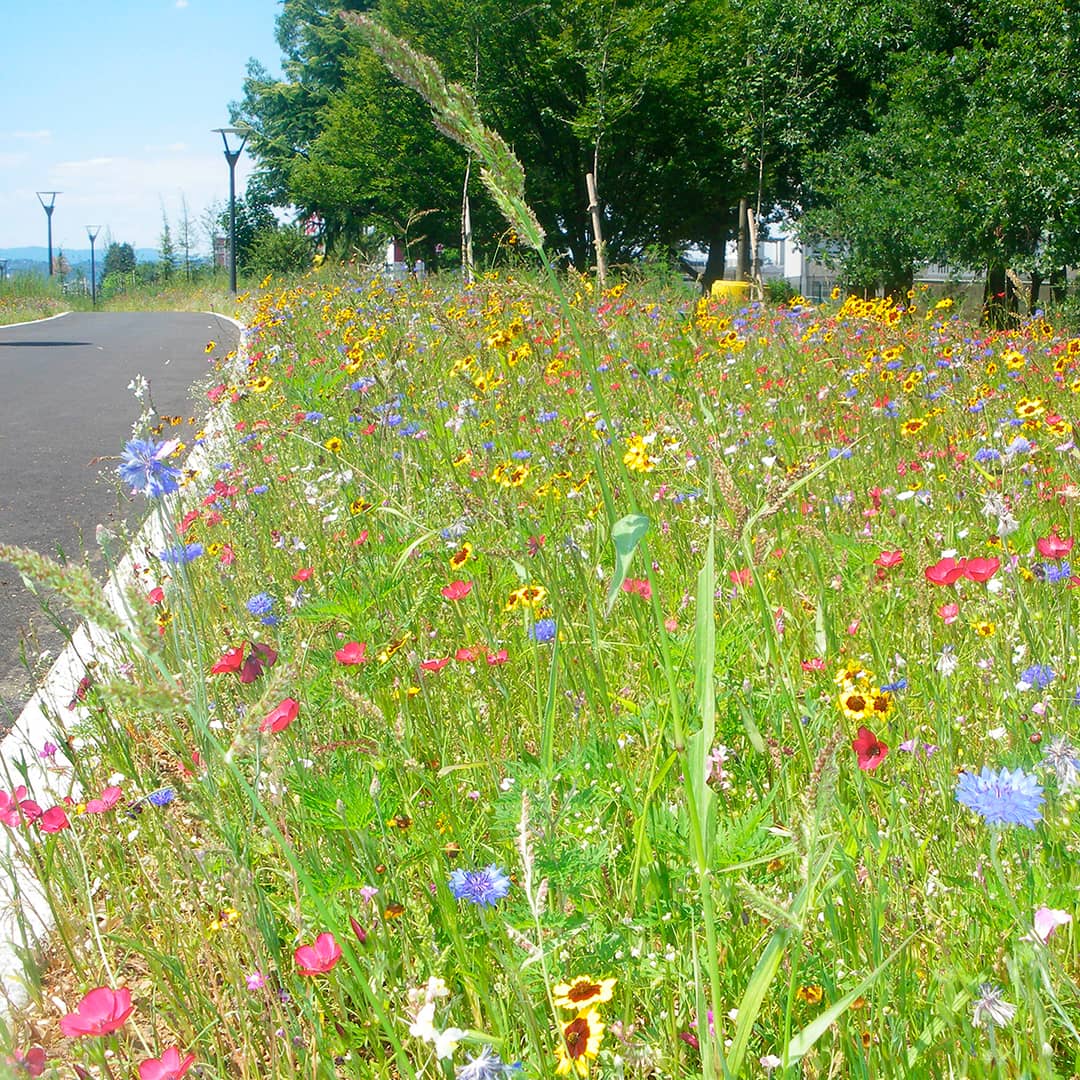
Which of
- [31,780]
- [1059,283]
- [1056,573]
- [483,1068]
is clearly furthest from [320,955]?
[1059,283]

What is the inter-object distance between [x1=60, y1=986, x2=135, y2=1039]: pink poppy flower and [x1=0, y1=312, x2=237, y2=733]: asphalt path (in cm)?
102

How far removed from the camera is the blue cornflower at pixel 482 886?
126 cm

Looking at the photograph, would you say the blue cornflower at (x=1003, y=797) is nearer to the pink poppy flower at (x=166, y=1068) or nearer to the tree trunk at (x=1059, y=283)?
the pink poppy flower at (x=166, y=1068)

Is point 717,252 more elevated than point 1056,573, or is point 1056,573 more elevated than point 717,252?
point 717,252

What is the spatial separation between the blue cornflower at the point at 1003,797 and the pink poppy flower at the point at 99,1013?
36.2 inches

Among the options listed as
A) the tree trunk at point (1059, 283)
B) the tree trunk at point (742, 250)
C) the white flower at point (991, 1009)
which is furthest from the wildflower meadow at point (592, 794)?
the tree trunk at point (1059, 283)

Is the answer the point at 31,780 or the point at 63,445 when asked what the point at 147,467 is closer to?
the point at 31,780

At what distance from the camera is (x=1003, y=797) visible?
1.08 m

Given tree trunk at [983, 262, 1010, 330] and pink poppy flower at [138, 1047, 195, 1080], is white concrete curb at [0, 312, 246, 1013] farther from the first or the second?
tree trunk at [983, 262, 1010, 330]

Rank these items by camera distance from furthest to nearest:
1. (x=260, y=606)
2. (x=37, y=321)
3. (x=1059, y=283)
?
(x=37, y=321)
(x=1059, y=283)
(x=260, y=606)

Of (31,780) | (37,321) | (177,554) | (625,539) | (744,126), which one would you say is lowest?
(31,780)

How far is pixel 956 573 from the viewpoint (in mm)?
1729

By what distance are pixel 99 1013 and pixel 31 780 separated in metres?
1.48

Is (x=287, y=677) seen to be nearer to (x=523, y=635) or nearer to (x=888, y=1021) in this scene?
(x=888, y=1021)
